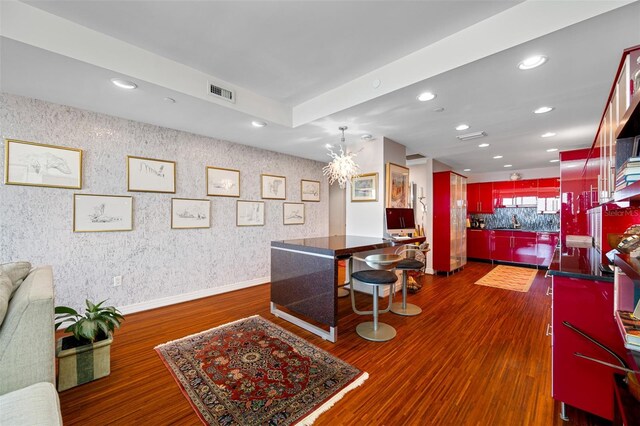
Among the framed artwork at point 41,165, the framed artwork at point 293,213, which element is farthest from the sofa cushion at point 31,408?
the framed artwork at point 293,213

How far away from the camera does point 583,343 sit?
156 centimetres

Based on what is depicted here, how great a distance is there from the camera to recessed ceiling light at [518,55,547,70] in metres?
2.00

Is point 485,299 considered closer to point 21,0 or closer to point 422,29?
point 422,29

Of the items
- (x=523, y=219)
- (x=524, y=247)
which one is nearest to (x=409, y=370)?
(x=524, y=247)

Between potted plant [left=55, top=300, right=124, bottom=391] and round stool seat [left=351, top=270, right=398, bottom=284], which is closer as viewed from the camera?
potted plant [left=55, top=300, right=124, bottom=391]

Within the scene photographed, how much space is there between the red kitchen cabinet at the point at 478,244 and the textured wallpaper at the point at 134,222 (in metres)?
5.62

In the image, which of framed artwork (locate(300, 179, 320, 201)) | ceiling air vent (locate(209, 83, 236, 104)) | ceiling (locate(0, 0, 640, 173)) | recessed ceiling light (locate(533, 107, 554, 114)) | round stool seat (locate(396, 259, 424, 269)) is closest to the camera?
ceiling (locate(0, 0, 640, 173))

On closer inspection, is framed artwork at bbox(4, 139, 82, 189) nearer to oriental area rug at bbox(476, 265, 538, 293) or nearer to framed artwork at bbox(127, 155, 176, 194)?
framed artwork at bbox(127, 155, 176, 194)

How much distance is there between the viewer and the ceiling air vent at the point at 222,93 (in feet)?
9.16

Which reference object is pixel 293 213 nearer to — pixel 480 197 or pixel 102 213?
pixel 102 213

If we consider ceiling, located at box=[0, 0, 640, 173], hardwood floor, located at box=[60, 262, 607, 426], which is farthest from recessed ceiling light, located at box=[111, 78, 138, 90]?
hardwood floor, located at box=[60, 262, 607, 426]

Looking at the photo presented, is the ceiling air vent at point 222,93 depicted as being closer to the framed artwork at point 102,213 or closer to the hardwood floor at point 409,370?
the framed artwork at point 102,213

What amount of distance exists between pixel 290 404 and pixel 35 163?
11.9ft

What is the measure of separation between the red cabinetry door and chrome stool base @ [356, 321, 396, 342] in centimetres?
531
